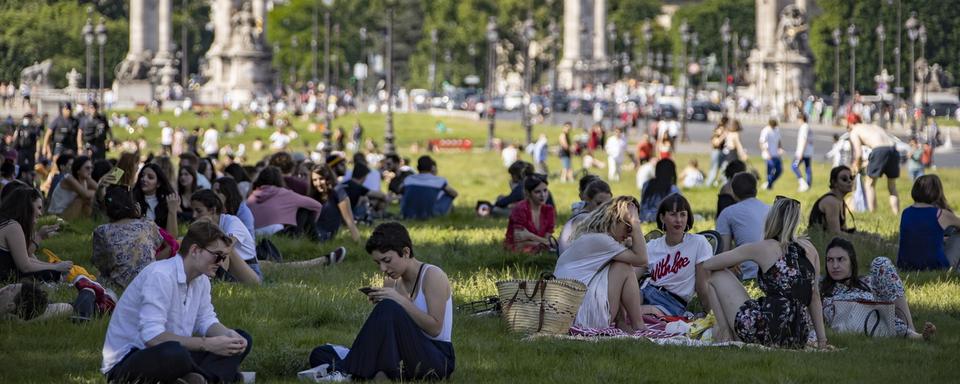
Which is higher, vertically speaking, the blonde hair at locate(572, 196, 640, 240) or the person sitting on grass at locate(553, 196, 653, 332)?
the blonde hair at locate(572, 196, 640, 240)

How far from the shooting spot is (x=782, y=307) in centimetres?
1152

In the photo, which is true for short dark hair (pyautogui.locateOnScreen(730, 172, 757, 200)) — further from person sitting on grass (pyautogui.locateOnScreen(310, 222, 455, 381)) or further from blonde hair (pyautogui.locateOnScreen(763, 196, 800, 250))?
person sitting on grass (pyautogui.locateOnScreen(310, 222, 455, 381))

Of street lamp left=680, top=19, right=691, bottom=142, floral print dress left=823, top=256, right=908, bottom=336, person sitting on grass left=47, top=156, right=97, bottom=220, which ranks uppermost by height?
street lamp left=680, top=19, right=691, bottom=142

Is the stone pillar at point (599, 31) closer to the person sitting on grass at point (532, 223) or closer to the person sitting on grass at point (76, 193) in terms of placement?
the person sitting on grass at point (76, 193)

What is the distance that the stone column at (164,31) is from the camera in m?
99.5

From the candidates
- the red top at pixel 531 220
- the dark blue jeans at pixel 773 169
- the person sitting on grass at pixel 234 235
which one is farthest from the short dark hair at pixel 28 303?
the dark blue jeans at pixel 773 169

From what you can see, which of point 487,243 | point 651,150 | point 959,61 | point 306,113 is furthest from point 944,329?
point 959,61

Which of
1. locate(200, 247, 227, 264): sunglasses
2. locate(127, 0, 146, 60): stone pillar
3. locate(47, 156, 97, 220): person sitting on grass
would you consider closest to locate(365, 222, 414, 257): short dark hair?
locate(200, 247, 227, 264): sunglasses

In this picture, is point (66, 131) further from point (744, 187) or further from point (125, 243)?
point (125, 243)

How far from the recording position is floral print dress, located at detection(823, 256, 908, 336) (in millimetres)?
12812

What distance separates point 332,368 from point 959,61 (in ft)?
294

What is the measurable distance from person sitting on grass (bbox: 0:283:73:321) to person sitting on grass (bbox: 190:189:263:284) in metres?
1.58

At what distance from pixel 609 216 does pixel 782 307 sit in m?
1.42

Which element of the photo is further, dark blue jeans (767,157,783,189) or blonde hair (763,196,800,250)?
dark blue jeans (767,157,783,189)
